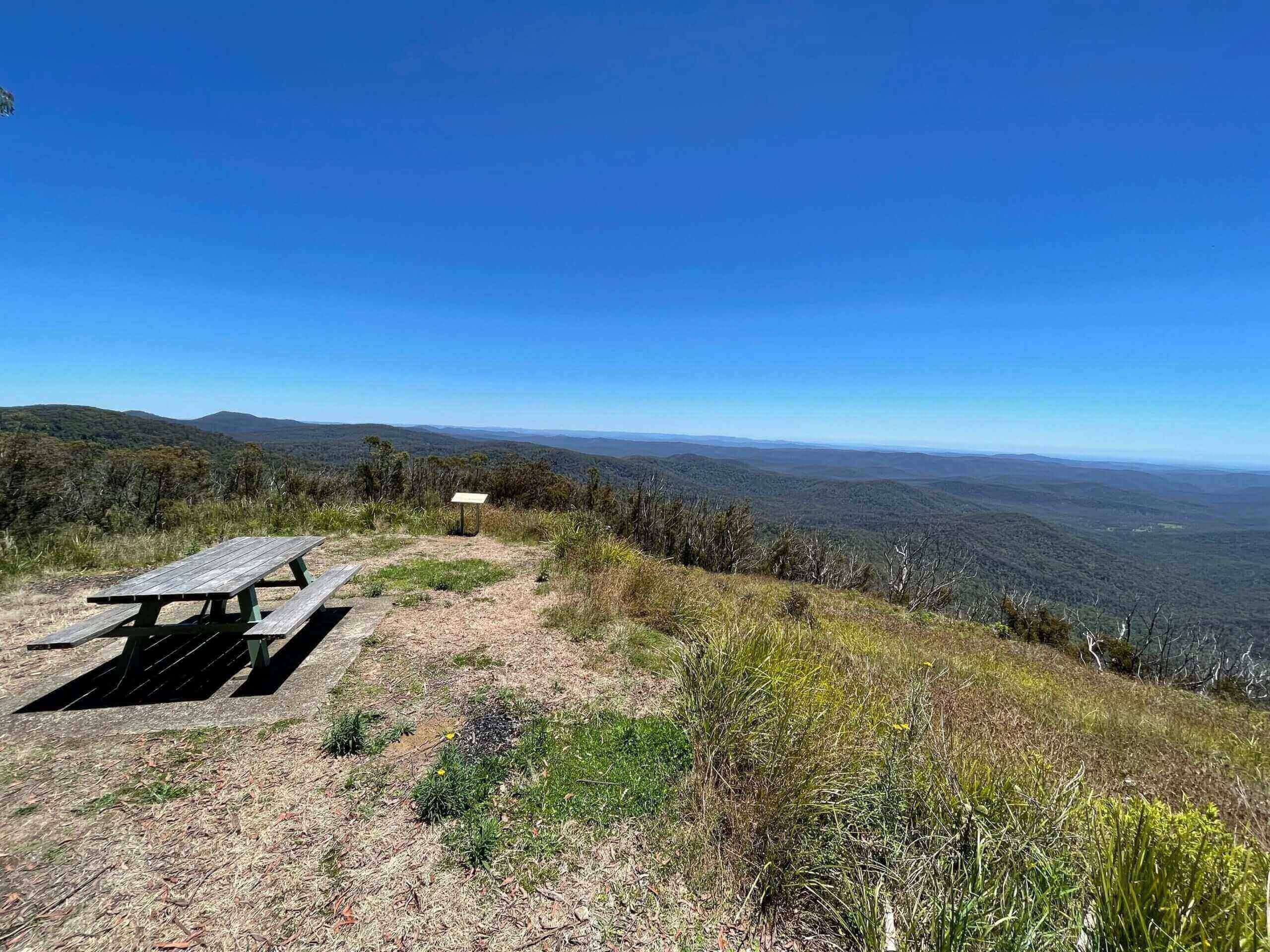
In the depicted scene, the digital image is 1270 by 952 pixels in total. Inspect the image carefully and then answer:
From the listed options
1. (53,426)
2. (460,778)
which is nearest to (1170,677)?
(460,778)

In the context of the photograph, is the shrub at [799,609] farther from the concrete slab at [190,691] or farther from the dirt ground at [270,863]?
the concrete slab at [190,691]

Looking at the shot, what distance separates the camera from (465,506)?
1041 cm

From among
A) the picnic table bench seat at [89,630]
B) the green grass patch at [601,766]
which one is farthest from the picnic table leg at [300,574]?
the green grass patch at [601,766]

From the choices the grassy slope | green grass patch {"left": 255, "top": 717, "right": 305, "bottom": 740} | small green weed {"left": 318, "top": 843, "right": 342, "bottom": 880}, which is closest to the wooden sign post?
the grassy slope

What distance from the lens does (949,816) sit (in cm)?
214

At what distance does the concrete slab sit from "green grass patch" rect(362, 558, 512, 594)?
56.9 inches

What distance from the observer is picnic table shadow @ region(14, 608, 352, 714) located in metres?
3.28

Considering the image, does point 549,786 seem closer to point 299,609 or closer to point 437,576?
point 299,609

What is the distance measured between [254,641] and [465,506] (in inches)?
272

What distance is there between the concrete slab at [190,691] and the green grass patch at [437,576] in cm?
145

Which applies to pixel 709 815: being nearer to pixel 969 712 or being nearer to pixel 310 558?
pixel 969 712

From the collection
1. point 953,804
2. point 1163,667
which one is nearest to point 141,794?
point 953,804

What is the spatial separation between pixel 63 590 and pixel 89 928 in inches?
217

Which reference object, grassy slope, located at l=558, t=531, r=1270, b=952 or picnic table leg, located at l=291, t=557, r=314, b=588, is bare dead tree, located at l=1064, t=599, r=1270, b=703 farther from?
picnic table leg, located at l=291, t=557, r=314, b=588
